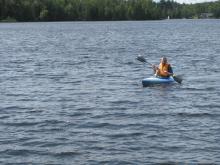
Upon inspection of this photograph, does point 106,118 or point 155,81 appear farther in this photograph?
point 155,81

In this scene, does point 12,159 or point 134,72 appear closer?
point 12,159

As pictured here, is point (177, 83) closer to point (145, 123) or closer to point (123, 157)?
point (145, 123)

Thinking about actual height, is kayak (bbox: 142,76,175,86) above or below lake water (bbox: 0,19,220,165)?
above

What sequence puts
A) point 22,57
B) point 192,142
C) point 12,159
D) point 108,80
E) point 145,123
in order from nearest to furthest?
point 12,159 < point 192,142 < point 145,123 < point 108,80 < point 22,57

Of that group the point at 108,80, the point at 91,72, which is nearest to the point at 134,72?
the point at 91,72

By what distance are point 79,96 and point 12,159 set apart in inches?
454

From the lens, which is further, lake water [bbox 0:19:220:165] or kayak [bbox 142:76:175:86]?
→ kayak [bbox 142:76:175:86]

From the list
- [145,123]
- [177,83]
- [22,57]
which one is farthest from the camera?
[22,57]

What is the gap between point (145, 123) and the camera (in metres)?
22.0

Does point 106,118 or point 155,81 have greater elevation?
point 155,81

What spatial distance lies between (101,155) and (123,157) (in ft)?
2.38

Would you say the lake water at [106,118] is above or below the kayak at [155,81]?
below

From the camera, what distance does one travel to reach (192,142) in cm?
1911

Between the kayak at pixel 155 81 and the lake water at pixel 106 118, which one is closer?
the lake water at pixel 106 118
